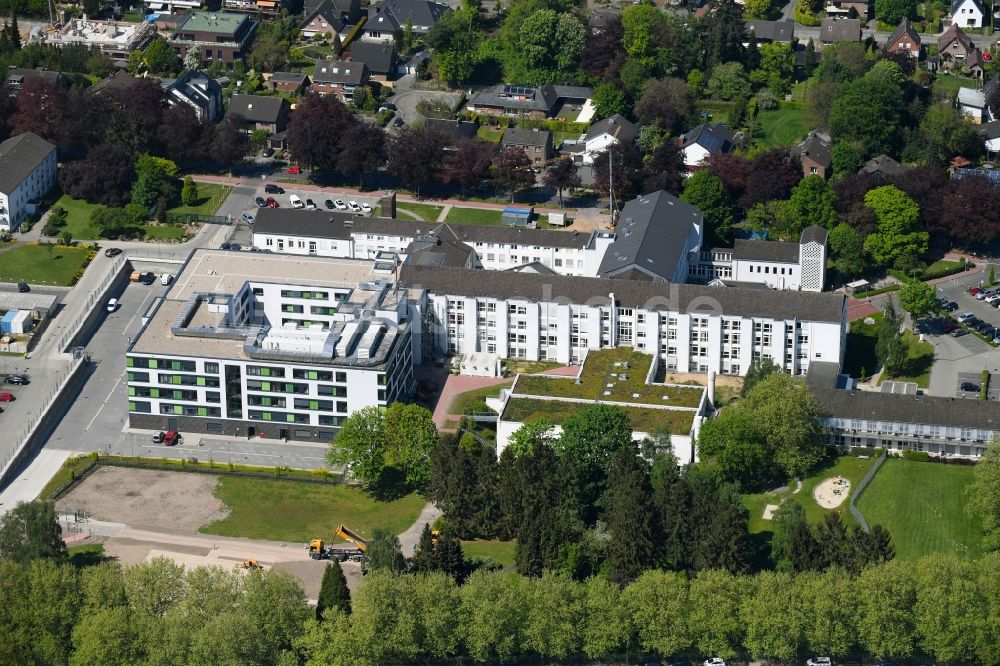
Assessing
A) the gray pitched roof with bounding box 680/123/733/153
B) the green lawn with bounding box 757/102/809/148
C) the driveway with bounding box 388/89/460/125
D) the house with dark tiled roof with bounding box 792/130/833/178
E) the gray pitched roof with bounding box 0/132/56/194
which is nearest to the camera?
the gray pitched roof with bounding box 0/132/56/194

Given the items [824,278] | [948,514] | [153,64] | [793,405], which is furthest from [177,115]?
[948,514]

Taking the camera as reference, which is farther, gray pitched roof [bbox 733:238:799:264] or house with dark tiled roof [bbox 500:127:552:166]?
house with dark tiled roof [bbox 500:127:552:166]

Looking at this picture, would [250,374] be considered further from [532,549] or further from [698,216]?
[698,216]

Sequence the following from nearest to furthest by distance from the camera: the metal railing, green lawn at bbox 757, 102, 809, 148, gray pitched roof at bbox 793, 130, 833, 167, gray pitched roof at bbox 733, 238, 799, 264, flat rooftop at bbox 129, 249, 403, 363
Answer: the metal railing → flat rooftop at bbox 129, 249, 403, 363 → gray pitched roof at bbox 733, 238, 799, 264 → gray pitched roof at bbox 793, 130, 833, 167 → green lawn at bbox 757, 102, 809, 148

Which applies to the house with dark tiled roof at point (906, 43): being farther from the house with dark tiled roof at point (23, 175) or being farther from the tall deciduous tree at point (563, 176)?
the house with dark tiled roof at point (23, 175)

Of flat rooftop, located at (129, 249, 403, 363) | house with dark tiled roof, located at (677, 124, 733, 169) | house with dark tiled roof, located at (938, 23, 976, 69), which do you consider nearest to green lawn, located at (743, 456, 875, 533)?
flat rooftop, located at (129, 249, 403, 363)

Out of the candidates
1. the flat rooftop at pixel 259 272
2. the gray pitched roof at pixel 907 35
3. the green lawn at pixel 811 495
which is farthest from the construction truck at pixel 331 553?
the gray pitched roof at pixel 907 35

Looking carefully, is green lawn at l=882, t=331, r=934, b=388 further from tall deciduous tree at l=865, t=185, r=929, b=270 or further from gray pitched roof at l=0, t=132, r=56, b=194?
gray pitched roof at l=0, t=132, r=56, b=194
